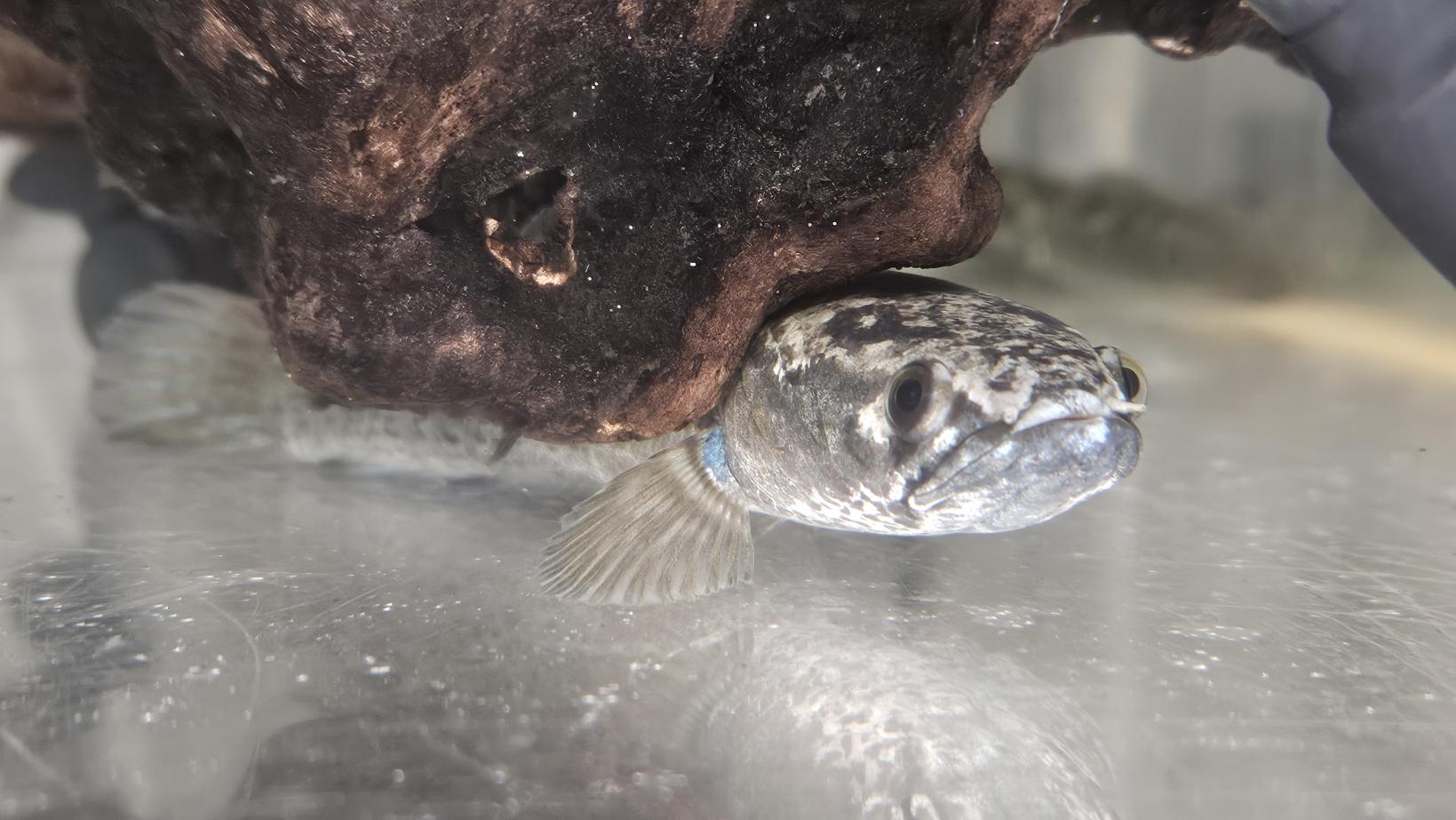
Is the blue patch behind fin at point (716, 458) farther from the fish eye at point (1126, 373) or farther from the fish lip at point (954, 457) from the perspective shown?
the fish eye at point (1126, 373)

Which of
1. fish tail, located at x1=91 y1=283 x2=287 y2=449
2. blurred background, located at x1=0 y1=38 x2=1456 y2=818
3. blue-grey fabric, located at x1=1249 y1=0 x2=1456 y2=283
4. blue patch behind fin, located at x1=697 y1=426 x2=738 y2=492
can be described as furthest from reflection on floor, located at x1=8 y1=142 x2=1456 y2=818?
blue-grey fabric, located at x1=1249 y1=0 x2=1456 y2=283

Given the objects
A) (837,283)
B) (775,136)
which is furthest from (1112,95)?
(775,136)

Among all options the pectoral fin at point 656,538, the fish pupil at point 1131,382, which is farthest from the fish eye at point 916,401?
the pectoral fin at point 656,538

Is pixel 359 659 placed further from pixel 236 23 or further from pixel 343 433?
pixel 343 433

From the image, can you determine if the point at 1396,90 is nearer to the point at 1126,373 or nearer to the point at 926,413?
the point at 1126,373

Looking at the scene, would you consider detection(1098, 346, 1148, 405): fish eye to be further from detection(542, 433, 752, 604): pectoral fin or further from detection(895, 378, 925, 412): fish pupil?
detection(542, 433, 752, 604): pectoral fin

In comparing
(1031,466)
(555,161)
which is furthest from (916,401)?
(555,161)

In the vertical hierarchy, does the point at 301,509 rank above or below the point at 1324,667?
below
